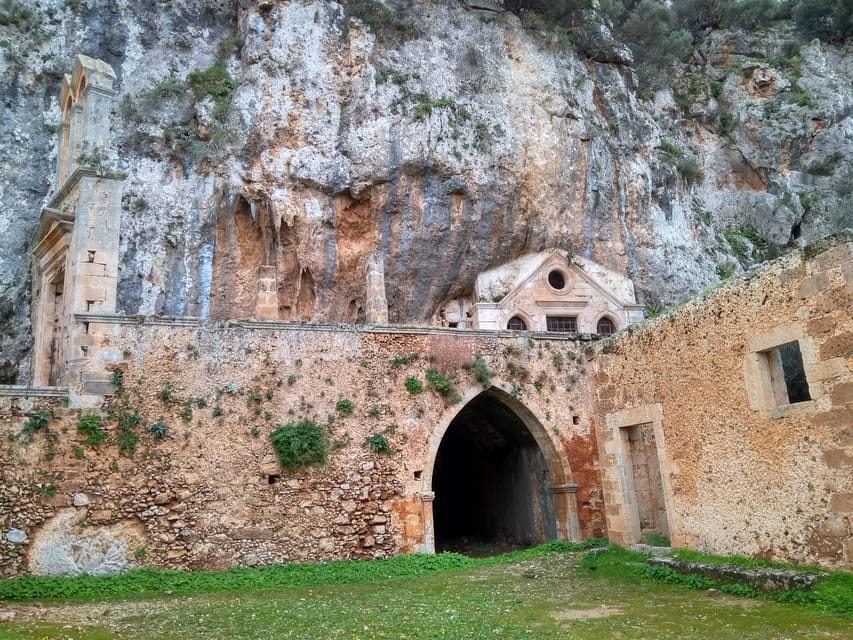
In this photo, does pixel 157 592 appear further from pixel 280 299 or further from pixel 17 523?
pixel 280 299

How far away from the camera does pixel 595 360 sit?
1543 cm

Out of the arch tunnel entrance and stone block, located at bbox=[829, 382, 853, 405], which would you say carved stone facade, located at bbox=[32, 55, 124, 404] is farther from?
stone block, located at bbox=[829, 382, 853, 405]

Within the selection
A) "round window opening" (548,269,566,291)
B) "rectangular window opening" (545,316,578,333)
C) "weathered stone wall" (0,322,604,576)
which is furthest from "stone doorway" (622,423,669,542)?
"round window opening" (548,269,566,291)

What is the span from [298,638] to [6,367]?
574 inches

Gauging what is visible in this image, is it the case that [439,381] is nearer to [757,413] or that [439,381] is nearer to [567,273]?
[757,413]

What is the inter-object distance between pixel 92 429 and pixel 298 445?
11.5 feet

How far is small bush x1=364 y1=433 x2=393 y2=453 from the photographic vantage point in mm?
13938

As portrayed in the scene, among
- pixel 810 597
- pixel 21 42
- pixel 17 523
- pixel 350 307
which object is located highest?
pixel 21 42

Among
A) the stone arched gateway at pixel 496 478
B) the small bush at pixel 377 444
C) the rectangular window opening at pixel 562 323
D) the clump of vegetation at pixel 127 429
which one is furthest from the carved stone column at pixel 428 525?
the rectangular window opening at pixel 562 323

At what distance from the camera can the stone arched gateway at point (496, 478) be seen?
15078mm

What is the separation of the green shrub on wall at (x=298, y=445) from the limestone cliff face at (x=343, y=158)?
780 cm

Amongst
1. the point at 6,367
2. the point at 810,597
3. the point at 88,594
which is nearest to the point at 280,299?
the point at 6,367

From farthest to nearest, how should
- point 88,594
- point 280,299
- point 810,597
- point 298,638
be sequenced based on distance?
point 280,299
point 88,594
point 810,597
point 298,638

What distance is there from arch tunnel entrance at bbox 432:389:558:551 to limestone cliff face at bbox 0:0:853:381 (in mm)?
4813
